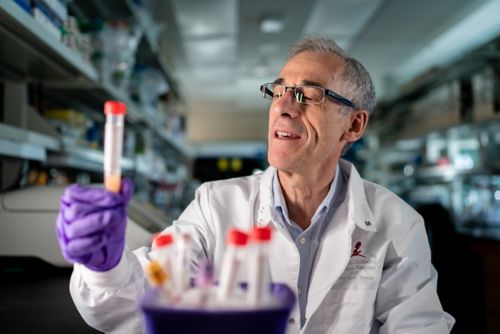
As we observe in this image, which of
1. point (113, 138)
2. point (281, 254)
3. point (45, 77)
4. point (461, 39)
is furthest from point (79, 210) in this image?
point (461, 39)

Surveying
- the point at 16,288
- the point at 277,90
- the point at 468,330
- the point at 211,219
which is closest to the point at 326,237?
the point at 211,219

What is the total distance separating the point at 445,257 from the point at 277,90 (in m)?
1.69

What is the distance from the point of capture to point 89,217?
727mm

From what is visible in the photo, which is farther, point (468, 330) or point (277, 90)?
point (468, 330)

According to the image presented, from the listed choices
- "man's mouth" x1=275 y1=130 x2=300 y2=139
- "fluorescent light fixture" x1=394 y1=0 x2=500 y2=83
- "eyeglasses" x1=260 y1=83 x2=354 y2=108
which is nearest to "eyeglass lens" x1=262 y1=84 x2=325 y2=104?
"eyeglasses" x1=260 y1=83 x2=354 y2=108

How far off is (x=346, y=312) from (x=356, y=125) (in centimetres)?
65

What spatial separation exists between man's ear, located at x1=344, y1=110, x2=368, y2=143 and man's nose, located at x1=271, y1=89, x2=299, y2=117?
273 mm

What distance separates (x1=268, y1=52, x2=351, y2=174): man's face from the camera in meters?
1.41

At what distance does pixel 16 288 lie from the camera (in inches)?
55.8

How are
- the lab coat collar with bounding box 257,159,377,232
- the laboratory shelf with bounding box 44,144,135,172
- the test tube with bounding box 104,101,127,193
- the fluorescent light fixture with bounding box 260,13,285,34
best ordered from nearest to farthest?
the test tube with bounding box 104,101,127,193, the lab coat collar with bounding box 257,159,377,232, the laboratory shelf with bounding box 44,144,135,172, the fluorescent light fixture with bounding box 260,13,285,34

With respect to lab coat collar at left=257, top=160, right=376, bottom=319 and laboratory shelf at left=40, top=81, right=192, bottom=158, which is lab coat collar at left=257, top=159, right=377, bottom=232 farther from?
laboratory shelf at left=40, top=81, right=192, bottom=158

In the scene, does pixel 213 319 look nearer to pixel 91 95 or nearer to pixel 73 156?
pixel 73 156

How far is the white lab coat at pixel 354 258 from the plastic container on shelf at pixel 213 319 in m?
0.62

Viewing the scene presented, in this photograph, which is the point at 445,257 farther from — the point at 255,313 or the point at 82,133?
the point at 255,313
